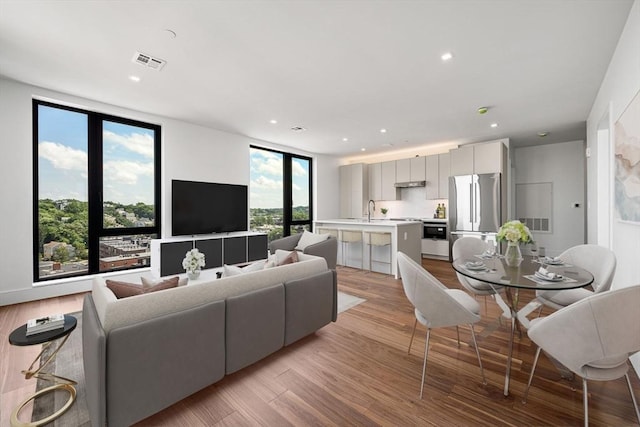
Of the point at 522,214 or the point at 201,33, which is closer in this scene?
the point at 201,33

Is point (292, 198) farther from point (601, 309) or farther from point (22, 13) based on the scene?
point (601, 309)

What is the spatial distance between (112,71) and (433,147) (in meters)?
6.47

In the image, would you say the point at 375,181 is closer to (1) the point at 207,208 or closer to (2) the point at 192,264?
(1) the point at 207,208

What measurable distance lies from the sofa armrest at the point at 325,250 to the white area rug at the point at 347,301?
77 centimetres

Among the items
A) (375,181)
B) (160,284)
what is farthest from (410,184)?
(160,284)

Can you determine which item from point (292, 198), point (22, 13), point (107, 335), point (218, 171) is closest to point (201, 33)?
point (22, 13)

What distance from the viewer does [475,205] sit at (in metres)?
5.83

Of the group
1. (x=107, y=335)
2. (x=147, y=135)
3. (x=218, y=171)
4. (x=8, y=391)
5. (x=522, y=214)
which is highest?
(x=147, y=135)

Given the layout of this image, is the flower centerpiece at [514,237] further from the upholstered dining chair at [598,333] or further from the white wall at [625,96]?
the upholstered dining chair at [598,333]

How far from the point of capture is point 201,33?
7.80ft

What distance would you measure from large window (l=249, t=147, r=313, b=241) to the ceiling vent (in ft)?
11.1

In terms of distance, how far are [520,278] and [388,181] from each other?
5737 mm

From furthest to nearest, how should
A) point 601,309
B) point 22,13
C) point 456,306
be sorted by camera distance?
point 22,13, point 456,306, point 601,309

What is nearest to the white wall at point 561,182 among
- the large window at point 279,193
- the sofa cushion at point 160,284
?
the large window at point 279,193
